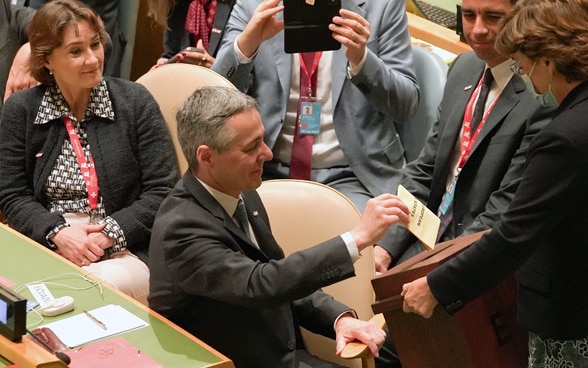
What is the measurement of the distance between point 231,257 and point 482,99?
1165 millimetres

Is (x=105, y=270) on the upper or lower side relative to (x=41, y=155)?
lower

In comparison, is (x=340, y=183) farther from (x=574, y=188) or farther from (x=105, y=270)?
(x=574, y=188)

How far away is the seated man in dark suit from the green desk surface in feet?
0.36

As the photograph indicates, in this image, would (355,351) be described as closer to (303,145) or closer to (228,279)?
(228,279)

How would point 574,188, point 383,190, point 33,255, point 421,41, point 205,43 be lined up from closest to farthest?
point 574,188, point 33,255, point 383,190, point 205,43, point 421,41

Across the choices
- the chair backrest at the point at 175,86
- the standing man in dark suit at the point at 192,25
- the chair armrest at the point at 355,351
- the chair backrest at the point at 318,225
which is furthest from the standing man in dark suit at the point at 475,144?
the standing man in dark suit at the point at 192,25

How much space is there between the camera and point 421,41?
15.9 ft

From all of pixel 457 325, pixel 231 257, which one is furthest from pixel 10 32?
pixel 457 325

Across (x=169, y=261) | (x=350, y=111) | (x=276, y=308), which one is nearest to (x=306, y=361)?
(x=276, y=308)

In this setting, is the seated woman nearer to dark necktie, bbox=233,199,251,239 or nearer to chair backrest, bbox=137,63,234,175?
chair backrest, bbox=137,63,234,175

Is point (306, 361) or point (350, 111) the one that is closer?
point (306, 361)

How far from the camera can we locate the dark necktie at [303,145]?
12.7 ft

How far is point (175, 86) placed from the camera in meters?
3.76

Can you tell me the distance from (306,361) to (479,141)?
89 cm
